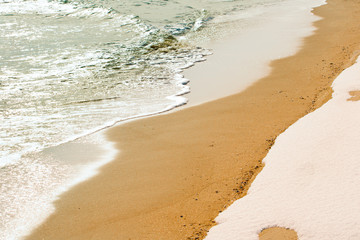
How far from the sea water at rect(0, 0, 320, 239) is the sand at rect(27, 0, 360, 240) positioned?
371 millimetres

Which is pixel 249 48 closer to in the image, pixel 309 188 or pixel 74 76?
pixel 74 76

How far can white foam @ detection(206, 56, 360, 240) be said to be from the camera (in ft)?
9.52

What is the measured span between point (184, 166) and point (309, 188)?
1474mm

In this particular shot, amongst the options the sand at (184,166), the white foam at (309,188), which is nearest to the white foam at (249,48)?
the sand at (184,166)

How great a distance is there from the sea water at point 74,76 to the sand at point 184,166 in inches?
14.6

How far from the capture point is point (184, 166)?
4402mm

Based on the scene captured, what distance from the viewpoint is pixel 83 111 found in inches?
253

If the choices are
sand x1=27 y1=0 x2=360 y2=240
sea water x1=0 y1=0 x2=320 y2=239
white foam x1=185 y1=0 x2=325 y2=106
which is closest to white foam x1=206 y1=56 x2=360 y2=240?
sand x1=27 y1=0 x2=360 y2=240

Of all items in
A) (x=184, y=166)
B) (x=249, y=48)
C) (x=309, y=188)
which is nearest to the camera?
(x=309, y=188)

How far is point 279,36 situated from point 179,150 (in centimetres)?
749

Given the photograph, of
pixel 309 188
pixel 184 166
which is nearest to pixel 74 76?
pixel 184 166

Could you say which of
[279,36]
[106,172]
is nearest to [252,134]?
[106,172]

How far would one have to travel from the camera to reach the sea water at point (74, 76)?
4.44 metres

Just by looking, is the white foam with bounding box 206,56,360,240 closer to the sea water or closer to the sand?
the sand
